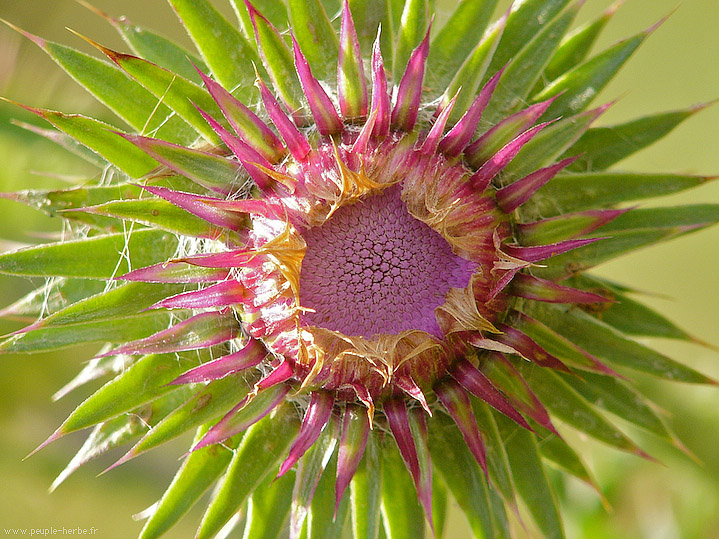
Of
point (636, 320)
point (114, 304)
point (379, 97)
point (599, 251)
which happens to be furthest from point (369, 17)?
point (636, 320)

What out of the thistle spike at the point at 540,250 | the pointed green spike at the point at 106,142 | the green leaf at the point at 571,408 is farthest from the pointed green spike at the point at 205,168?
the green leaf at the point at 571,408

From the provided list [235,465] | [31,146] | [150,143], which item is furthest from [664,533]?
[31,146]

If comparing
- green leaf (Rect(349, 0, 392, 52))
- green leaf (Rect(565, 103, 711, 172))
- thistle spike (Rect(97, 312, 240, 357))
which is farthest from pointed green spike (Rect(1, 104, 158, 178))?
green leaf (Rect(565, 103, 711, 172))

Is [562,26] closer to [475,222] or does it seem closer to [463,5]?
[463,5]

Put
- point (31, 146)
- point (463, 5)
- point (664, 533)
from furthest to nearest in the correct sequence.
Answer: point (664, 533), point (31, 146), point (463, 5)

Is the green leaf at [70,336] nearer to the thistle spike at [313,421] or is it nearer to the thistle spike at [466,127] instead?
the thistle spike at [313,421]
